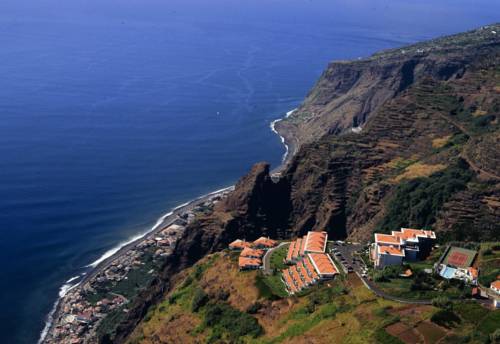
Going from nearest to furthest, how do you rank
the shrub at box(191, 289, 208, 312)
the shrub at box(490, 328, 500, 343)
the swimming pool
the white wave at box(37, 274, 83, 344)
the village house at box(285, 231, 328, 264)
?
the shrub at box(490, 328, 500, 343), the swimming pool, the shrub at box(191, 289, 208, 312), the village house at box(285, 231, 328, 264), the white wave at box(37, 274, 83, 344)

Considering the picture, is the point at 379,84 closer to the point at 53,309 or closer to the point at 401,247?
the point at 53,309

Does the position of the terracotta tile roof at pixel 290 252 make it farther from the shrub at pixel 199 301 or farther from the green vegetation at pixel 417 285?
the green vegetation at pixel 417 285

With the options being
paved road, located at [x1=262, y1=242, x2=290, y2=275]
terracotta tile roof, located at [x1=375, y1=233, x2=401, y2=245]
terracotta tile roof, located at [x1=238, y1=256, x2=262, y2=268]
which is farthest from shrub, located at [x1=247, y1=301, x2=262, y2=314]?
terracotta tile roof, located at [x1=375, y1=233, x2=401, y2=245]

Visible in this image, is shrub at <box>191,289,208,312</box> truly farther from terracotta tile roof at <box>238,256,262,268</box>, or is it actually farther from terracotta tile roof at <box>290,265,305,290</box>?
terracotta tile roof at <box>290,265,305,290</box>

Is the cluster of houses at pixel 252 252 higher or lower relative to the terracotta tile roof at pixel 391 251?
lower

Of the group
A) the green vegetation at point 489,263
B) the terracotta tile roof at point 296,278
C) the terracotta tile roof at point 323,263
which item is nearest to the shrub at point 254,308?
the terracotta tile roof at point 296,278

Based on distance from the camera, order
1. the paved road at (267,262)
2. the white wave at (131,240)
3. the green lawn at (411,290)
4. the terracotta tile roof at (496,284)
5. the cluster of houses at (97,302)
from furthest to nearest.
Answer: the white wave at (131,240), the cluster of houses at (97,302), the paved road at (267,262), the green lawn at (411,290), the terracotta tile roof at (496,284)

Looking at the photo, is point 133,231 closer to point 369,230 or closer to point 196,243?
point 196,243


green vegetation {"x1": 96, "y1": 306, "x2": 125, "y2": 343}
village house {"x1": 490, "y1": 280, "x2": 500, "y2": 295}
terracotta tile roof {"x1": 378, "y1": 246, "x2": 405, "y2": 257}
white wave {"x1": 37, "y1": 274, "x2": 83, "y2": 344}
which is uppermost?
village house {"x1": 490, "y1": 280, "x2": 500, "y2": 295}
